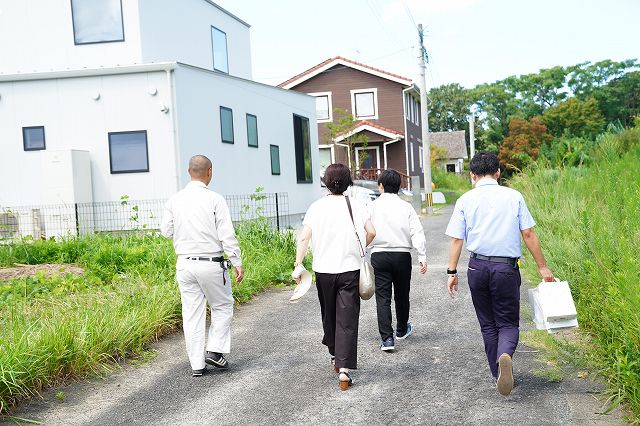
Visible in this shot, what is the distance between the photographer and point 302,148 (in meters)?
24.6

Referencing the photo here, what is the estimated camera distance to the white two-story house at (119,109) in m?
16.9

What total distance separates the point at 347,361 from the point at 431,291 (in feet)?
15.0

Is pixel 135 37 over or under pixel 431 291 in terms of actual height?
over

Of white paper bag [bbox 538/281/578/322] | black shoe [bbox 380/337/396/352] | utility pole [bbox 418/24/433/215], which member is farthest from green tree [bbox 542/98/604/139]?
white paper bag [bbox 538/281/578/322]

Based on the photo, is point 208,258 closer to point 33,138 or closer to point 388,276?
point 388,276

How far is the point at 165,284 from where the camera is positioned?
29.8 ft

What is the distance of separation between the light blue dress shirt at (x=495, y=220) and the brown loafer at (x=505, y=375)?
79 cm

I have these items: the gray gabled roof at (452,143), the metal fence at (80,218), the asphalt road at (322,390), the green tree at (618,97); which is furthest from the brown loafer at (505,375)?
the green tree at (618,97)

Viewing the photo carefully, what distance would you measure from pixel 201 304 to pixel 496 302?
8.68ft

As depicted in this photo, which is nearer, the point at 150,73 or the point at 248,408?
the point at 248,408

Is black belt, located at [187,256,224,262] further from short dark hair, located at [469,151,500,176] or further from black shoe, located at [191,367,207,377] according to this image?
short dark hair, located at [469,151,500,176]

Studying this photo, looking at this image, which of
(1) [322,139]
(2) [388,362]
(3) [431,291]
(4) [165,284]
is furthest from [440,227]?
(1) [322,139]

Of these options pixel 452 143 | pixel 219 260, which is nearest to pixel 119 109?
pixel 219 260

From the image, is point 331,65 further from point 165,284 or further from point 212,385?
point 212,385
